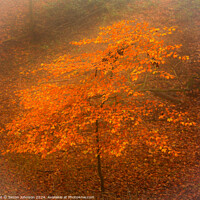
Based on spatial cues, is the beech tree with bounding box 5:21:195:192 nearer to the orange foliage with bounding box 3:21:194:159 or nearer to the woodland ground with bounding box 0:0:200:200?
the orange foliage with bounding box 3:21:194:159

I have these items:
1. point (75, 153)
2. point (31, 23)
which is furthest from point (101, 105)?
point (31, 23)

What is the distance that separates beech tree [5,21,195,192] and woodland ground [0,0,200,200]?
0.69 metres

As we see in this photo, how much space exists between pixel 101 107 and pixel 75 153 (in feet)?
9.76

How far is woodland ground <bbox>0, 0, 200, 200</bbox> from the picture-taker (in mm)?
6941

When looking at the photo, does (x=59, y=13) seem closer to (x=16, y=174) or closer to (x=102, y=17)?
(x=102, y=17)

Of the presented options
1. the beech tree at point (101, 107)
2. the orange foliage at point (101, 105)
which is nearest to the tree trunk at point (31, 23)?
the orange foliage at point (101, 105)

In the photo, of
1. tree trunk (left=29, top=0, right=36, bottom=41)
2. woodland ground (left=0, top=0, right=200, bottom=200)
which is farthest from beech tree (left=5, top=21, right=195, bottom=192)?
tree trunk (left=29, top=0, right=36, bottom=41)

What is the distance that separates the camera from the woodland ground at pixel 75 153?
6941 millimetres

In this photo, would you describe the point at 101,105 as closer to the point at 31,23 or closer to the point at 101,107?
the point at 101,107

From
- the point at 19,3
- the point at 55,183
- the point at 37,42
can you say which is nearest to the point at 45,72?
the point at 37,42

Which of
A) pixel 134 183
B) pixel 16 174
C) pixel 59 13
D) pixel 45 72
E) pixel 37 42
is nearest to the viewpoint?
pixel 134 183

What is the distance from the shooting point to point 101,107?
692 cm

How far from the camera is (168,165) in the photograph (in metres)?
7.53

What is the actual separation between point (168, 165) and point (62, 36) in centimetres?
1228
